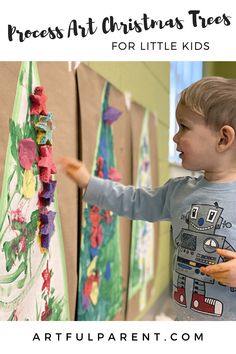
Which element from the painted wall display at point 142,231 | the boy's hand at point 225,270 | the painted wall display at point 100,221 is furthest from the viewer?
the painted wall display at point 142,231

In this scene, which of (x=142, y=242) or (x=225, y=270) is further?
(x=142, y=242)

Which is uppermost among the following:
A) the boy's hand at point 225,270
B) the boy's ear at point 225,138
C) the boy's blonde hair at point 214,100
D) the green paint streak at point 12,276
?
the boy's blonde hair at point 214,100

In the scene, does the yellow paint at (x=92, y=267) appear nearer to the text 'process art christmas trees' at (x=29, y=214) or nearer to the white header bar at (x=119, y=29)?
the text 'process art christmas trees' at (x=29, y=214)

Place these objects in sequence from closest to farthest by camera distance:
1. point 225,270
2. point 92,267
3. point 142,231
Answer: point 225,270
point 92,267
point 142,231

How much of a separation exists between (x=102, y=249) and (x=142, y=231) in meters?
0.46

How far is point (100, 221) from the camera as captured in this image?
1.02 m

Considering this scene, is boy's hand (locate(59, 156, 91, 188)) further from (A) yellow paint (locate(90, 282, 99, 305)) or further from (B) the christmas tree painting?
(B) the christmas tree painting

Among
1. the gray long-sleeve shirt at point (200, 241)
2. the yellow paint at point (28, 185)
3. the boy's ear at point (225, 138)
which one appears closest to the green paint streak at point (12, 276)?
the yellow paint at point (28, 185)

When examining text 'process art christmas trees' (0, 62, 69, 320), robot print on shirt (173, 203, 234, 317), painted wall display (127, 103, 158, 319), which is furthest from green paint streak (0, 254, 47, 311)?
painted wall display (127, 103, 158, 319)

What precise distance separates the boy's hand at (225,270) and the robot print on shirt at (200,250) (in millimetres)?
36

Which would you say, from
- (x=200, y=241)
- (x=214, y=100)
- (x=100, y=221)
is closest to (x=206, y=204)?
(x=200, y=241)

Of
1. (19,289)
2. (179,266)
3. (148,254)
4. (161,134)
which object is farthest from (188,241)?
(161,134)

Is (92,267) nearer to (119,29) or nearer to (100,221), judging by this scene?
(100,221)

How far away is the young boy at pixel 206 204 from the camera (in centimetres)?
66
